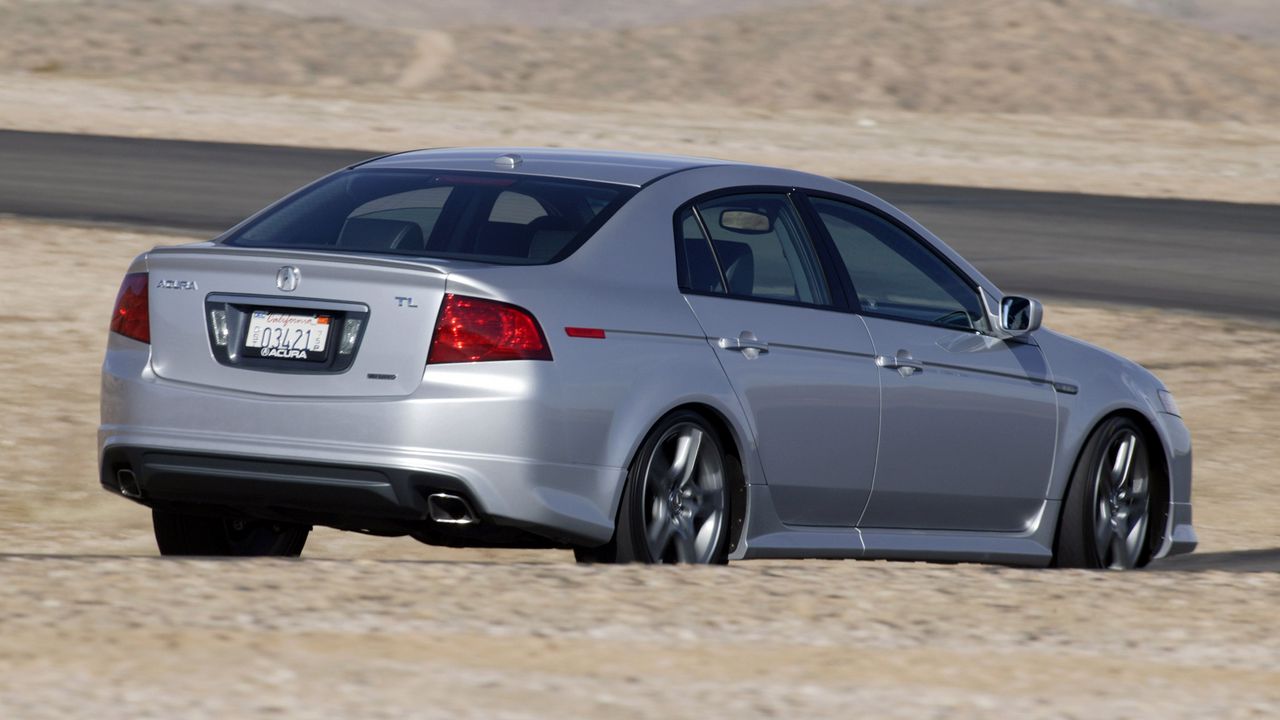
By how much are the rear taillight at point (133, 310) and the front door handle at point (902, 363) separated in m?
2.50

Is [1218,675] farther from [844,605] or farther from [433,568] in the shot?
[433,568]

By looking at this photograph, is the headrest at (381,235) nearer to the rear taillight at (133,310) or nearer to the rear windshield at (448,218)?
the rear windshield at (448,218)

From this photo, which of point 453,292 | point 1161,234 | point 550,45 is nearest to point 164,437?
point 453,292

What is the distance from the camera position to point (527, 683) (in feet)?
17.6

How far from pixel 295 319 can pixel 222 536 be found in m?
1.42

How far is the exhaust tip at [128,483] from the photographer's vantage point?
7.14 meters

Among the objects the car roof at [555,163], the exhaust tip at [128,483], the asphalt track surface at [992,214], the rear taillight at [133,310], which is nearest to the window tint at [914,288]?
the car roof at [555,163]

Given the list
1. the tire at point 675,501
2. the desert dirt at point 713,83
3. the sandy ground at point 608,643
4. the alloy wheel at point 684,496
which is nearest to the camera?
the sandy ground at point 608,643

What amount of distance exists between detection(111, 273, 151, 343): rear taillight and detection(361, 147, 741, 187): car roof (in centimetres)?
103

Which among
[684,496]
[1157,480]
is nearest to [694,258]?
[684,496]

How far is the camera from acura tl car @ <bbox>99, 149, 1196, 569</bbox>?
21.9 feet

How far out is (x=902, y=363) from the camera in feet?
26.1

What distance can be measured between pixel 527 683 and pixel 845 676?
0.83 metres

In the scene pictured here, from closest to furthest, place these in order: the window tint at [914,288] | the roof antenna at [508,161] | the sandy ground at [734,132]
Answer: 1. the roof antenna at [508,161]
2. the window tint at [914,288]
3. the sandy ground at [734,132]
